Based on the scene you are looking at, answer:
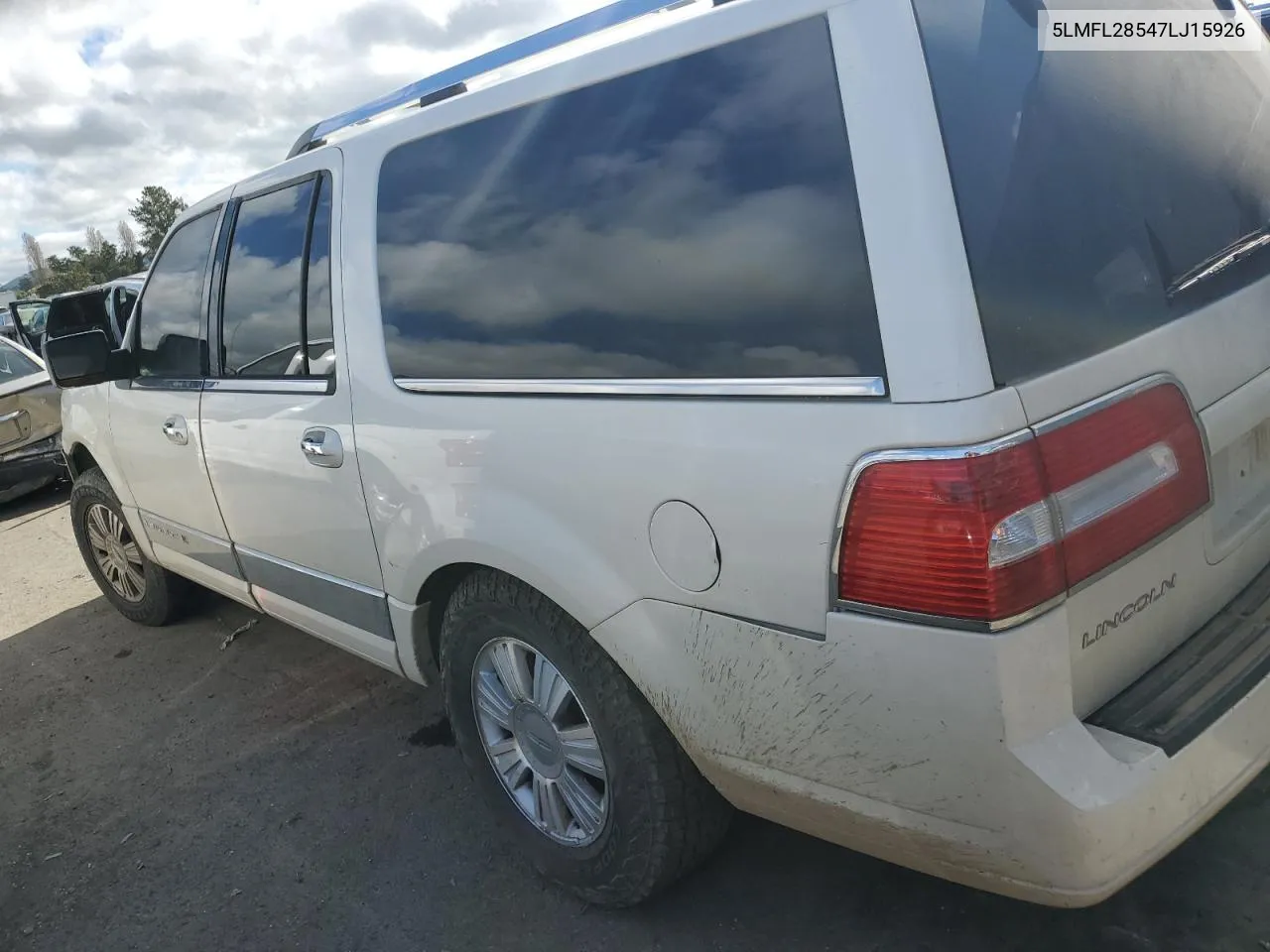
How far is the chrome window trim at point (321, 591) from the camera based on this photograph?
2.89m

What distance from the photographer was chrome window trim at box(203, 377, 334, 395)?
2.83m

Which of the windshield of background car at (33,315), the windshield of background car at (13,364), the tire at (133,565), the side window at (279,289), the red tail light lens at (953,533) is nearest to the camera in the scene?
the red tail light lens at (953,533)

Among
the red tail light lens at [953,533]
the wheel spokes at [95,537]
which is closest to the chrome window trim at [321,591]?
the red tail light lens at [953,533]

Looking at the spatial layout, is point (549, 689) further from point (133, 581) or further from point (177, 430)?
point (133, 581)

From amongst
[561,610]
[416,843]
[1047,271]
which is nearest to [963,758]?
[1047,271]

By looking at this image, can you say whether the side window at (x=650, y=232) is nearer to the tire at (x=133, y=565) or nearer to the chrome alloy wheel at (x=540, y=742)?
the chrome alloy wheel at (x=540, y=742)

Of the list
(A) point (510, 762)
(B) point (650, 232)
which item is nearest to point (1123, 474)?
(B) point (650, 232)

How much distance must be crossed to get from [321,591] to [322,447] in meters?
0.58

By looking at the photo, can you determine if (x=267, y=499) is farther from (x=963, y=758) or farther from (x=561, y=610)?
(x=963, y=758)

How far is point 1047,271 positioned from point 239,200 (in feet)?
9.11

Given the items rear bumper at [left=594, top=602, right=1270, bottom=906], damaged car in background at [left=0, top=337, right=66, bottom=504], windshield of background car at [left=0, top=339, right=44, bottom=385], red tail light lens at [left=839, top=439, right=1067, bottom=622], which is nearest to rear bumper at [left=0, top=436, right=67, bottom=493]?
damaged car in background at [left=0, top=337, right=66, bottom=504]

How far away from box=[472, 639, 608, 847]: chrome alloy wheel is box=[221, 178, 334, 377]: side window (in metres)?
1.02

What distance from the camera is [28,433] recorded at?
8156 mm

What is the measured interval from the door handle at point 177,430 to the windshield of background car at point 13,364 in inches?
230
